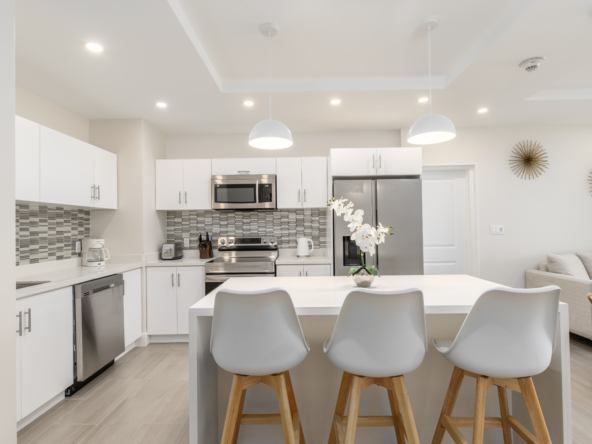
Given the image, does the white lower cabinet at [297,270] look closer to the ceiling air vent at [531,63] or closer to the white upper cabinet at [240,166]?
the white upper cabinet at [240,166]

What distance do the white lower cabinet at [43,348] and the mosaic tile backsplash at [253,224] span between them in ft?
5.89

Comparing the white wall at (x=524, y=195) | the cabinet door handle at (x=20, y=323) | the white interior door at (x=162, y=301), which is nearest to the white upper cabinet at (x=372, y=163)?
the white wall at (x=524, y=195)

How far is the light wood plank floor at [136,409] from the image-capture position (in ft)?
6.50

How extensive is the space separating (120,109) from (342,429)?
10.8ft

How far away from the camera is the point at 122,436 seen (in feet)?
6.52

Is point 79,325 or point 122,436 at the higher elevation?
point 79,325

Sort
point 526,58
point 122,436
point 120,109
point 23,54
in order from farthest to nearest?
1. point 120,109
2. point 526,58
3. point 23,54
4. point 122,436

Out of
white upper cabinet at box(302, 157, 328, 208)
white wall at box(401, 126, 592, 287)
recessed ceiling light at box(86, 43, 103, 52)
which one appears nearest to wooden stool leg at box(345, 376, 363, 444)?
recessed ceiling light at box(86, 43, 103, 52)

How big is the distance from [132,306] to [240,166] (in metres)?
1.86

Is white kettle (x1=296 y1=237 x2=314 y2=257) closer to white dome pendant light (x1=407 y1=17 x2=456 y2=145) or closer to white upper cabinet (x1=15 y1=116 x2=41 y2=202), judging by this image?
white dome pendant light (x1=407 y1=17 x2=456 y2=145)

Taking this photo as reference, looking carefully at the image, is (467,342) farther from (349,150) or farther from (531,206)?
(531,206)

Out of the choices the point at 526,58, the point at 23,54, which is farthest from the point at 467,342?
the point at 23,54

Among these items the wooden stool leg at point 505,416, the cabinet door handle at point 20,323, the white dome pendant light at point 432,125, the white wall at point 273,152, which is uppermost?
the white wall at point 273,152

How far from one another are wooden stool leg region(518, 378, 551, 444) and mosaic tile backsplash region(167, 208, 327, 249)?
2.84m
